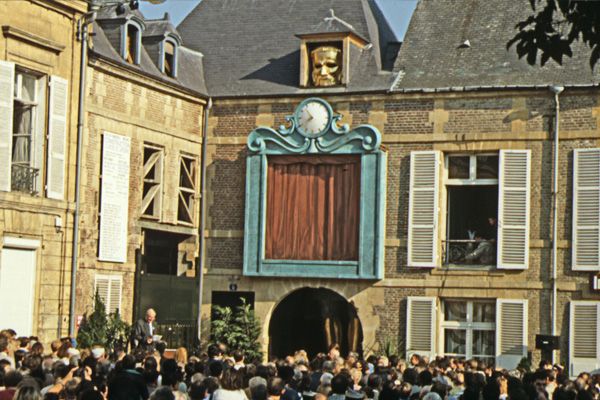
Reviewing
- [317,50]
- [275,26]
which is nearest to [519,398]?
[317,50]

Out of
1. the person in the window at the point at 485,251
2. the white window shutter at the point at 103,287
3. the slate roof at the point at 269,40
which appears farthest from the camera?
the slate roof at the point at 269,40

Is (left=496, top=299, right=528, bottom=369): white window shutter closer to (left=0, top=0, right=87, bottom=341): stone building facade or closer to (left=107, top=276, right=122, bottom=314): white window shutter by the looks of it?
(left=107, top=276, right=122, bottom=314): white window shutter

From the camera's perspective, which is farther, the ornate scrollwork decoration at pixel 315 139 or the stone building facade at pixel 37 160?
the ornate scrollwork decoration at pixel 315 139

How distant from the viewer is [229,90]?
88.2 ft

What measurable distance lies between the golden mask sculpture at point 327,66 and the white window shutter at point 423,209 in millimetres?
A: 2437

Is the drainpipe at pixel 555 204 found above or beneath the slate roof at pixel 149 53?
beneath

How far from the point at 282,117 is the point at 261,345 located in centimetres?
459

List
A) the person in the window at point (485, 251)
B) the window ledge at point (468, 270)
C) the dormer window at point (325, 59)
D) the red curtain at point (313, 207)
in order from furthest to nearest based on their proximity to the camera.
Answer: the dormer window at point (325, 59), the red curtain at point (313, 207), the person in the window at point (485, 251), the window ledge at point (468, 270)

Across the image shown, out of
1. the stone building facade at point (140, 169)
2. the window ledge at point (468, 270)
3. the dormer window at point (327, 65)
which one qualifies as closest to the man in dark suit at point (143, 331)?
the stone building facade at point (140, 169)

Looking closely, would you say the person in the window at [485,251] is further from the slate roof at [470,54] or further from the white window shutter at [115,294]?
the white window shutter at [115,294]

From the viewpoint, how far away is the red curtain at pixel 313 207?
25281 millimetres

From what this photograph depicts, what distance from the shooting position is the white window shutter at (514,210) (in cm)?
2416

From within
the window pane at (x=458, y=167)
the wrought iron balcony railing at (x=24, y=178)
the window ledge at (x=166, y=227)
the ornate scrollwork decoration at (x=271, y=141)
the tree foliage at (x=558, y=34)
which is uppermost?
the ornate scrollwork decoration at (x=271, y=141)

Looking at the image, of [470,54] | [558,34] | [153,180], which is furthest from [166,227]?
[558,34]
